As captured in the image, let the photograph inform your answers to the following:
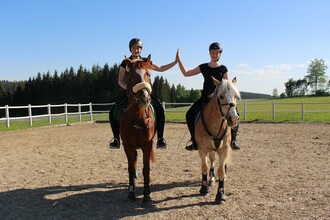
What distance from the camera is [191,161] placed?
8844 millimetres

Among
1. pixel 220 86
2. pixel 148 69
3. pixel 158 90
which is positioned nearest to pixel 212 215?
pixel 220 86

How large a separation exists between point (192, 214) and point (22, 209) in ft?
9.25

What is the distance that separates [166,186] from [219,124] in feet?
6.46

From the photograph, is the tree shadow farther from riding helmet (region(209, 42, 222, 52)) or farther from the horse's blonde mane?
riding helmet (region(209, 42, 222, 52))

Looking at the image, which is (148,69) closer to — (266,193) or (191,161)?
(266,193)

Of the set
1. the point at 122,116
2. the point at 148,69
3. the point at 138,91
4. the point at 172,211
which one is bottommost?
the point at 172,211

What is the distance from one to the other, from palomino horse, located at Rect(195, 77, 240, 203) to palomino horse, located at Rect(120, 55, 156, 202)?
3.11 feet

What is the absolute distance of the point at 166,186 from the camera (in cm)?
637

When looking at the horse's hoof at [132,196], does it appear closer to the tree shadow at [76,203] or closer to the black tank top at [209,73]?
the tree shadow at [76,203]

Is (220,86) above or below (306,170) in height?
above

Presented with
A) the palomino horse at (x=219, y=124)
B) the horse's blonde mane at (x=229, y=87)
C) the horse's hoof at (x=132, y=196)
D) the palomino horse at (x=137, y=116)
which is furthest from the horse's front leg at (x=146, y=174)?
the horse's blonde mane at (x=229, y=87)

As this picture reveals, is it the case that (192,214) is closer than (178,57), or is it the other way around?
(192,214)

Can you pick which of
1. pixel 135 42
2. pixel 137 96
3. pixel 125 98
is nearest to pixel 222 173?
pixel 137 96

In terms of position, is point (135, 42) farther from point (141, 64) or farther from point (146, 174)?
point (146, 174)
